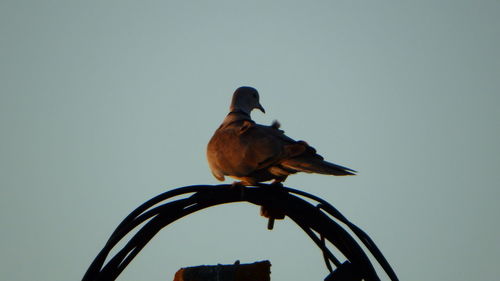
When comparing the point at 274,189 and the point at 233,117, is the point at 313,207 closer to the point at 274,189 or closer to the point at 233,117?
the point at 274,189

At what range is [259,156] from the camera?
4789mm

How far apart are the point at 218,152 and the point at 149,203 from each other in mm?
2249

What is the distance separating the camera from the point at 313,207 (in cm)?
339

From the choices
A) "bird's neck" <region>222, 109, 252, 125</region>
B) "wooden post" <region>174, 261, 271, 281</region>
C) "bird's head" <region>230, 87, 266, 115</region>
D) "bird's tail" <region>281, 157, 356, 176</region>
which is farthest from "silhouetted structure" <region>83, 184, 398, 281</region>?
"bird's head" <region>230, 87, 266, 115</region>

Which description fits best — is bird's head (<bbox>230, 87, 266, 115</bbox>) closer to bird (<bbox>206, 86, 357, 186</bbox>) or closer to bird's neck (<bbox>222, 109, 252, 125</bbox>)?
bird's neck (<bbox>222, 109, 252, 125</bbox>)

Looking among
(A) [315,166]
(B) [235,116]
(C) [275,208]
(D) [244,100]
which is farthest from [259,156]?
(D) [244,100]

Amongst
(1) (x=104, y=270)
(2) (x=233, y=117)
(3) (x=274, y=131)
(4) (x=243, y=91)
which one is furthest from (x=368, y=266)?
(4) (x=243, y=91)

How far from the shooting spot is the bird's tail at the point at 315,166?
4.05m

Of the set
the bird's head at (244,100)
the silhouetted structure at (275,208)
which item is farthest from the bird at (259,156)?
the bird's head at (244,100)

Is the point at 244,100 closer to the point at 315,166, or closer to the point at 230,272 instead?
the point at 315,166

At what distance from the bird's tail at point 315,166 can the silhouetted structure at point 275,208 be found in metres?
0.66

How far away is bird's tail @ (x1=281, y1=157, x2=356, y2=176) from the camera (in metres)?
4.05

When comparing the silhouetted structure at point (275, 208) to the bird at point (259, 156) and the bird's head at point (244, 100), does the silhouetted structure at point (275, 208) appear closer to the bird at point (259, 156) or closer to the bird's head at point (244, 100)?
the bird at point (259, 156)

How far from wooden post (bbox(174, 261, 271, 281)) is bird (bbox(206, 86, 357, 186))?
686 mm
